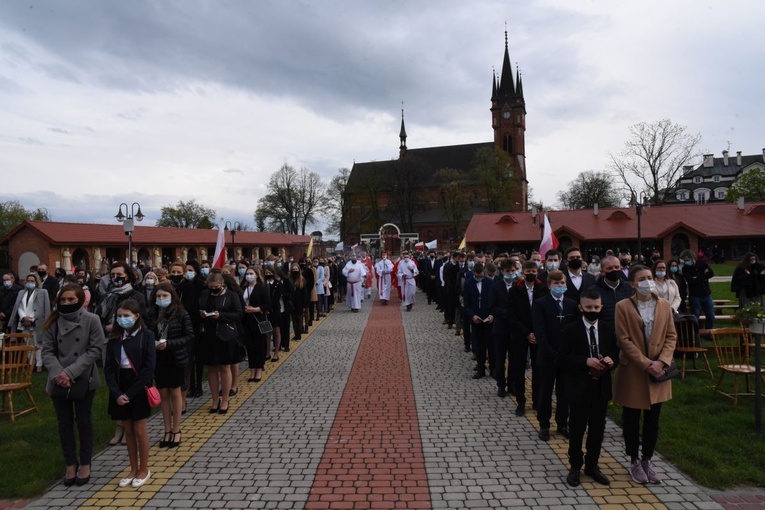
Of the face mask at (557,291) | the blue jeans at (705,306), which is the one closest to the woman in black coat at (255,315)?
the face mask at (557,291)

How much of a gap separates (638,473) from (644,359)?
41.2 inches

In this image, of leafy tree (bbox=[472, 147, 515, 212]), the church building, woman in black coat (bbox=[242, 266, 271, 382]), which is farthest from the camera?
the church building

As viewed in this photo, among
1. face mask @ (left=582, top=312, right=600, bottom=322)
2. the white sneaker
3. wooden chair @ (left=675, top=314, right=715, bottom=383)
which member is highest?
face mask @ (left=582, top=312, right=600, bottom=322)

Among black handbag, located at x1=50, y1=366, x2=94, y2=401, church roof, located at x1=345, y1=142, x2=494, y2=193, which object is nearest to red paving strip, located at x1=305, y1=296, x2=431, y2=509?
black handbag, located at x1=50, y1=366, x2=94, y2=401

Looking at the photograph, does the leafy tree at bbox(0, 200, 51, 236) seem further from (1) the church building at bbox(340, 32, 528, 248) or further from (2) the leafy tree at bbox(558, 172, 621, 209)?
(2) the leafy tree at bbox(558, 172, 621, 209)

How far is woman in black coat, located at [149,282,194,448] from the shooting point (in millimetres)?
5574

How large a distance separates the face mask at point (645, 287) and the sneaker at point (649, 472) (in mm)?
1507

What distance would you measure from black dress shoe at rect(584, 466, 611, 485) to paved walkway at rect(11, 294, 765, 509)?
0.24 feet

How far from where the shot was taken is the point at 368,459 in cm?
516

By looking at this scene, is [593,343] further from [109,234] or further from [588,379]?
[109,234]

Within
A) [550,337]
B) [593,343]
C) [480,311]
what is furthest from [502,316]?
[593,343]

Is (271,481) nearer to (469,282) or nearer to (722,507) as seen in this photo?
(722,507)

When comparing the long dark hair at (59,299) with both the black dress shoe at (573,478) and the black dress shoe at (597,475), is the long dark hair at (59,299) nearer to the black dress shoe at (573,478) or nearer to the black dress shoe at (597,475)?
the black dress shoe at (573,478)

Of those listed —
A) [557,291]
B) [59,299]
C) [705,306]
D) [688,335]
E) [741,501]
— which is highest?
[59,299]
